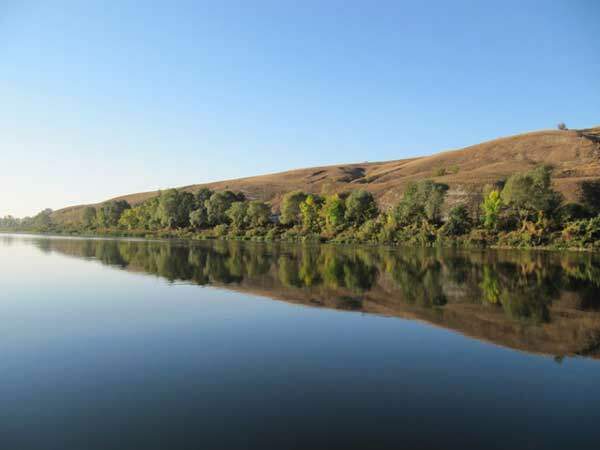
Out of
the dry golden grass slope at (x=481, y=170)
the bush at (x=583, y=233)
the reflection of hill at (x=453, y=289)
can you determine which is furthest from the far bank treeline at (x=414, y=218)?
the reflection of hill at (x=453, y=289)

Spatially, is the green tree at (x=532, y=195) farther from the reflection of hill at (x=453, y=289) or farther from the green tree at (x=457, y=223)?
the reflection of hill at (x=453, y=289)

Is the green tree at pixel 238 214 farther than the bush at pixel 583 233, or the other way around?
the green tree at pixel 238 214

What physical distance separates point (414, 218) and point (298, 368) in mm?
65860

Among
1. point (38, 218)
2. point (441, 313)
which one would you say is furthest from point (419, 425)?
point (38, 218)

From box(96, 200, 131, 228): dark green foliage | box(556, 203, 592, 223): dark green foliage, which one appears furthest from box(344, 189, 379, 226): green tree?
box(96, 200, 131, 228): dark green foliage

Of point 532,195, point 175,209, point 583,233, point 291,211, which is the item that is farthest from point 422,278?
point 175,209

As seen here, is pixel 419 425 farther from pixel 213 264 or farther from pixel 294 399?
pixel 213 264

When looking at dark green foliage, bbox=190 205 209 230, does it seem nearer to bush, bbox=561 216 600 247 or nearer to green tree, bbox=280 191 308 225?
green tree, bbox=280 191 308 225

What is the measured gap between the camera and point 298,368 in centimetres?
1094

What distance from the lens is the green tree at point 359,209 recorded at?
78812 mm

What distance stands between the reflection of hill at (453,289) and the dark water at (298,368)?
158 mm

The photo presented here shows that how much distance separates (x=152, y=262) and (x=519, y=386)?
32.9 m

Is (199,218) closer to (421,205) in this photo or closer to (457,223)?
(421,205)

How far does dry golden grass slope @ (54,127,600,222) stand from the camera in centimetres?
8688
